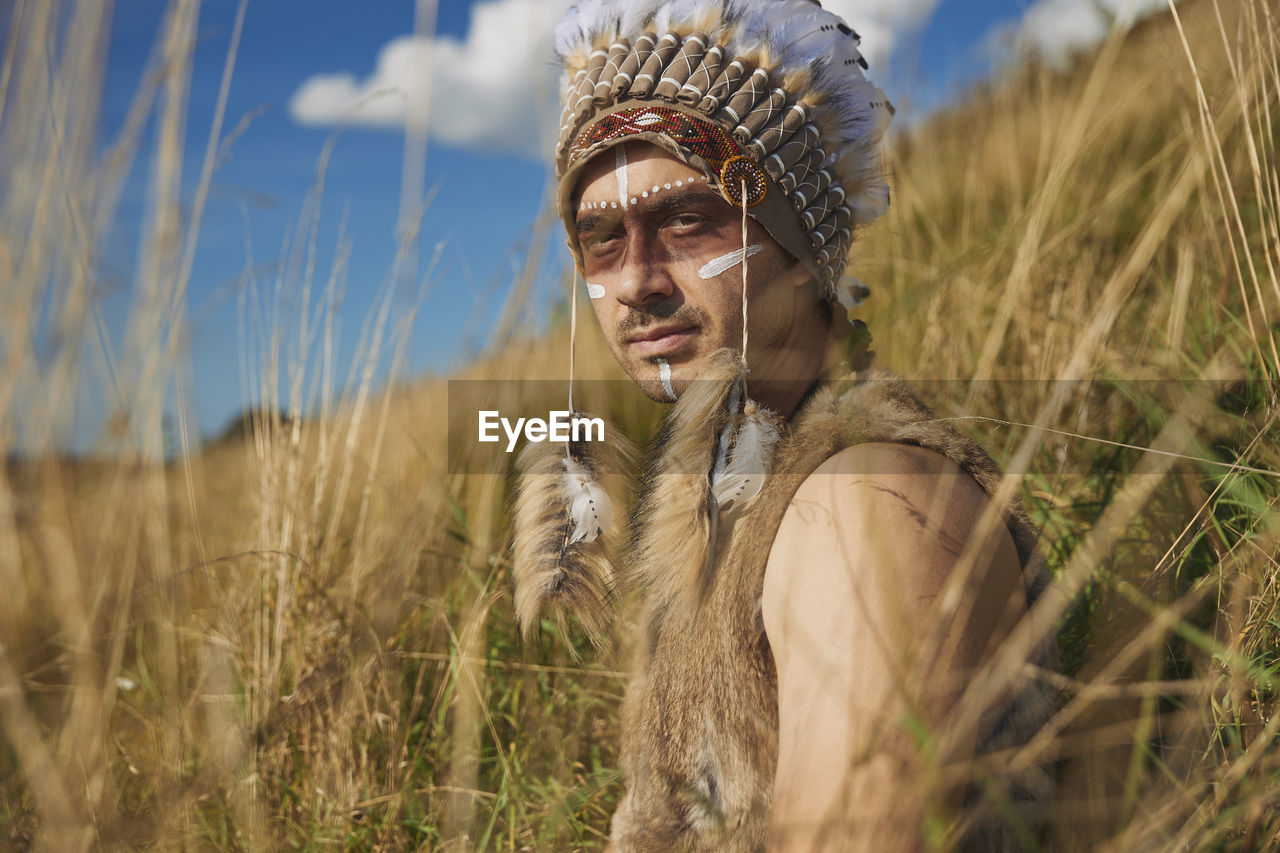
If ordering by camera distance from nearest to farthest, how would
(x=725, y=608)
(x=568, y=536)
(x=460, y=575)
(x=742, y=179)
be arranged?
1. (x=725, y=608)
2. (x=568, y=536)
3. (x=742, y=179)
4. (x=460, y=575)

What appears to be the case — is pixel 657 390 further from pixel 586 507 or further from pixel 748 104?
pixel 748 104

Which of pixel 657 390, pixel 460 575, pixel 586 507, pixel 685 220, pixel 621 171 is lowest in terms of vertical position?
pixel 460 575

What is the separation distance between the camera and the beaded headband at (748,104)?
1.79 meters

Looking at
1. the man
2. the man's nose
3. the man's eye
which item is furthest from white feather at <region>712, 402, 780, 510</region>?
the man's eye

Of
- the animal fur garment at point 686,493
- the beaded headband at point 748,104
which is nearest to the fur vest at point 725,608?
the animal fur garment at point 686,493

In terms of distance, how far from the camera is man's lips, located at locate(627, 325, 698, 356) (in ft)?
5.74

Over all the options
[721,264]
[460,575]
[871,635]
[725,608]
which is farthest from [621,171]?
[460,575]

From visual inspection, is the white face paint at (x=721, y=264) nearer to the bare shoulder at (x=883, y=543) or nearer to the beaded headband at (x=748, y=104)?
the beaded headband at (x=748, y=104)

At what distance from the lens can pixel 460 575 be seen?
9.90 feet

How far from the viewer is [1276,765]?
134cm

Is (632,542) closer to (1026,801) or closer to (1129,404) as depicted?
(1026,801)

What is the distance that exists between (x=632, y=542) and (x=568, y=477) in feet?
0.80

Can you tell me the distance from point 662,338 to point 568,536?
1.57ft

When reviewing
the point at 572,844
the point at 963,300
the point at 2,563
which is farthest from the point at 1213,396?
the point at 2,563
